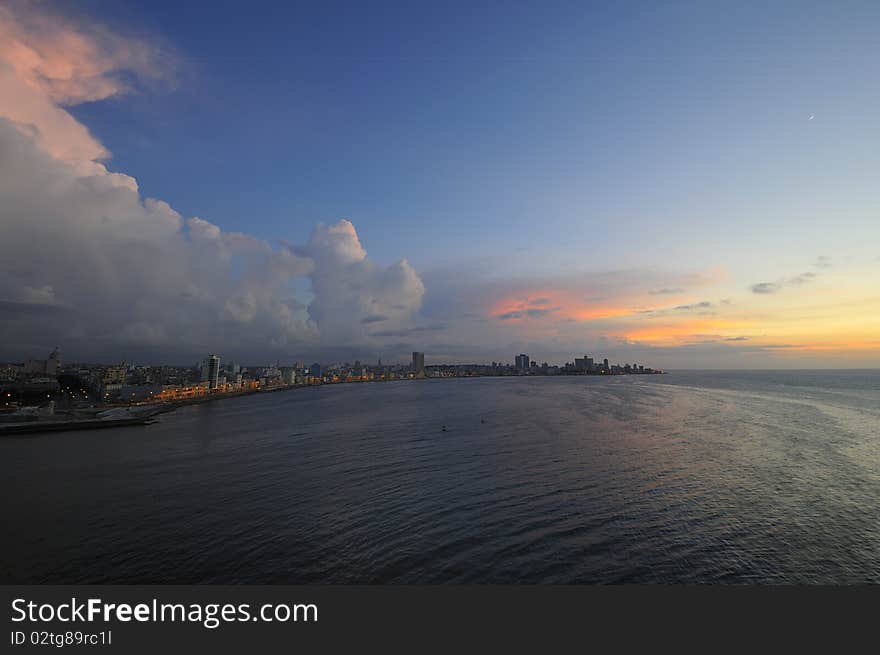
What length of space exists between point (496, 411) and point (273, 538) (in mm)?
56889

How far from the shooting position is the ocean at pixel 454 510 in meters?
15.0

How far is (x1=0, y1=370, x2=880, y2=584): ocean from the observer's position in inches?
589

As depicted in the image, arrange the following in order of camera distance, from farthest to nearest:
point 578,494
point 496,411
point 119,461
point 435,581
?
point 496,411
point 119,461
point 578,494
point 435,581

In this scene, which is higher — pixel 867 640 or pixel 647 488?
pixel 867 640

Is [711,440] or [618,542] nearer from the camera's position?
[618,542]

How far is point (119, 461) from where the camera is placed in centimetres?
3544

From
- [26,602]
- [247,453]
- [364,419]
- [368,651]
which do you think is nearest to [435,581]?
[368,651]

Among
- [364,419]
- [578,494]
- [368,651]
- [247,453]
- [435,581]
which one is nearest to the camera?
[368,651]

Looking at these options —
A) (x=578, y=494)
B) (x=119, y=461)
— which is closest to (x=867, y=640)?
(x=578, y=494)

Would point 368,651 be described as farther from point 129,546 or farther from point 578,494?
point 578,494

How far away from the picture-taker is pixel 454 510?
20.7 meters

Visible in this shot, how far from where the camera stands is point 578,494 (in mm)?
23312

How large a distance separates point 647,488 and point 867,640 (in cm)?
1615

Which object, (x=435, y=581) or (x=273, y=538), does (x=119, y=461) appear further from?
(x=435, y=581)
